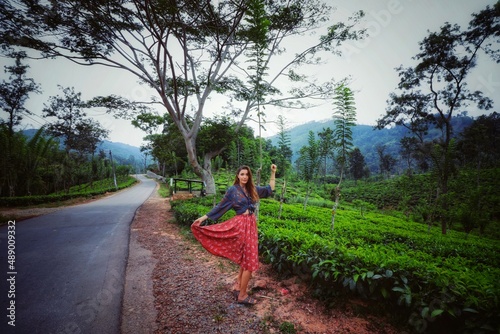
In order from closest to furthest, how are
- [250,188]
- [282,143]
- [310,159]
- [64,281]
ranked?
[250,188] → [64,281] → [282,143] → [310,159]

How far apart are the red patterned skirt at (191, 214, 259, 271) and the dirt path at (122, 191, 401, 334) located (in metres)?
0.68

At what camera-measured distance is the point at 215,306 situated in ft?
10.0

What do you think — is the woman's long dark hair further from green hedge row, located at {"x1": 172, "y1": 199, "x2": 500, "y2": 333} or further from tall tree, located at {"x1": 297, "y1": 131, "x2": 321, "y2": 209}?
tall tree, located at {"x1": 297, "y1": 131, "x2": 321, "y2": 209}

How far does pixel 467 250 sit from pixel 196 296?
6.74 m

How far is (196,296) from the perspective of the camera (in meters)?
3.33

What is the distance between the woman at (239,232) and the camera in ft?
10.2

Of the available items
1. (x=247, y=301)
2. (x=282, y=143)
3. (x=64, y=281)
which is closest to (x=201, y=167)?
(x=282, y=143)

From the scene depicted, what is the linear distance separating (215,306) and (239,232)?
1.18 meters

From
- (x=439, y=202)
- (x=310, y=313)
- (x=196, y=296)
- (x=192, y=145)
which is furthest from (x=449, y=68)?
(x=196, y=296)

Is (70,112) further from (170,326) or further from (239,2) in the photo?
(170,326)

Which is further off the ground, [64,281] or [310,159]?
[310,159]

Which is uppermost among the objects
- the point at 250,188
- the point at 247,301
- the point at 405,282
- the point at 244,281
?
the point at 250,188

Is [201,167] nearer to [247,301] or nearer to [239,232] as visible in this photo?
[239,232]

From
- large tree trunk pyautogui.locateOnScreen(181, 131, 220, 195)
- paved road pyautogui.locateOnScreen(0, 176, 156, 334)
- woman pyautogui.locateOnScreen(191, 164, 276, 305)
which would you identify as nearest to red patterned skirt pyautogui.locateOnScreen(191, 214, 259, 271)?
woman pyautogui.locateOnScreen(191, 164, 276, 305)
